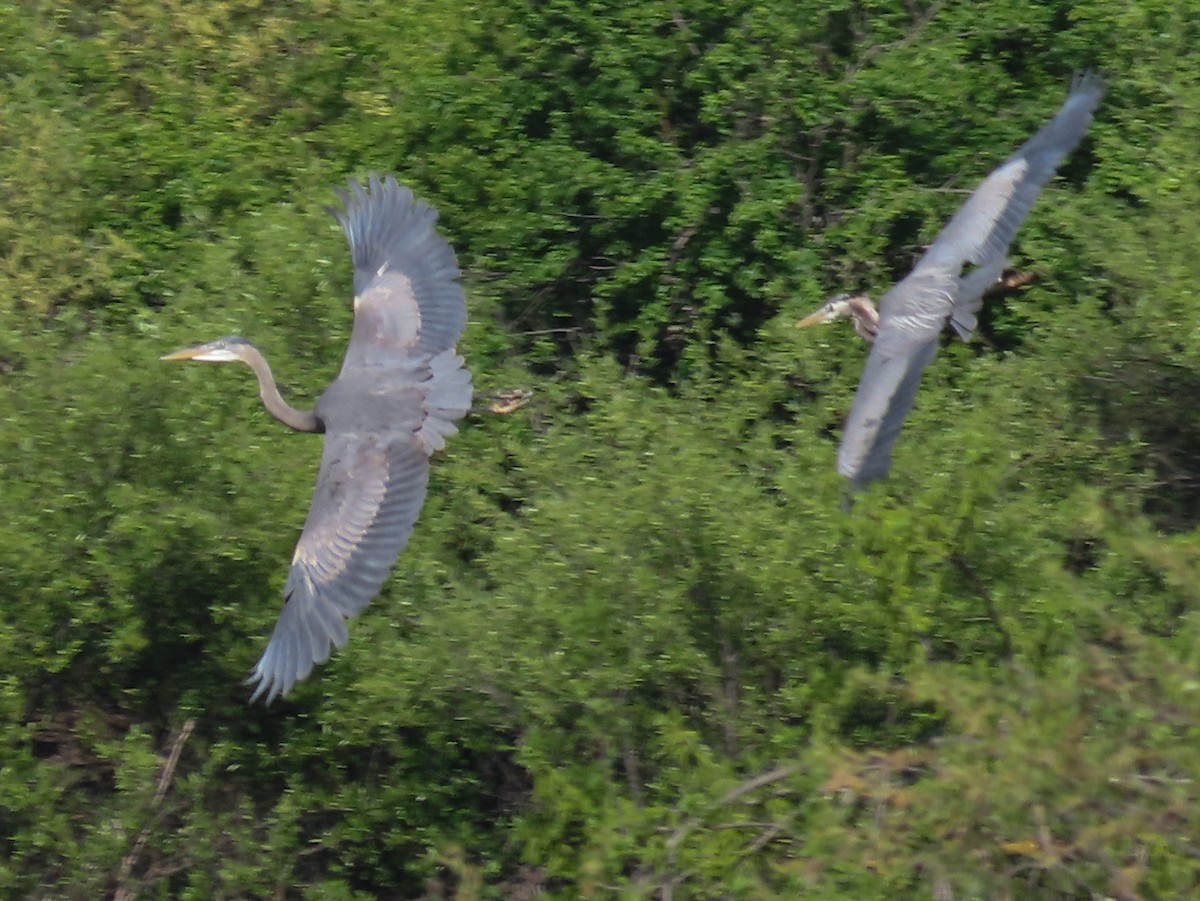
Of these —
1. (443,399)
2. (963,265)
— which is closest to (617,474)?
(443,399)

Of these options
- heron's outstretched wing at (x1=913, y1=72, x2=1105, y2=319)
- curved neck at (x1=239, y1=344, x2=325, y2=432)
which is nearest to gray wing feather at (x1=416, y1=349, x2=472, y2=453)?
curved neck at (x1=239, y1=344, x2=325, y2=432)

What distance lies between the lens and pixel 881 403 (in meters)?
7.82

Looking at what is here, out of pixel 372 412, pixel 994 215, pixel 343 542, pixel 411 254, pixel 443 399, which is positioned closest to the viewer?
pixel 343 542

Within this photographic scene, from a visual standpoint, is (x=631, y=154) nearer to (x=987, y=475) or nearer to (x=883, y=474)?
(x=883, y=474)

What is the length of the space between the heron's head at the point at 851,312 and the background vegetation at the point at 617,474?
0.11 meters

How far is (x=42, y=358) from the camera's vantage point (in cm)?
856

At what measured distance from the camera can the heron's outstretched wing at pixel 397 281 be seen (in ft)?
28.3

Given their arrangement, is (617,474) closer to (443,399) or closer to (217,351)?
(443,399)

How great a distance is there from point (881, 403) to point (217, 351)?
2.80 metres

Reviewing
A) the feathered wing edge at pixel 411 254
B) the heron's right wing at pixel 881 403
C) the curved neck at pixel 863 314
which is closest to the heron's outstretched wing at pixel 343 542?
the feathered wing edge at pixel 411 254

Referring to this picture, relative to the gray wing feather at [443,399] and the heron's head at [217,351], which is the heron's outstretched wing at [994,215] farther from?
the heron's head at [217,351]

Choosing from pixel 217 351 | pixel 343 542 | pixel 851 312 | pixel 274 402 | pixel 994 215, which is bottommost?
pixel 274 402

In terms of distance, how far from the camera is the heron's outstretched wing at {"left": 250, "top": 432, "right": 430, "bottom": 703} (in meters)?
7.46

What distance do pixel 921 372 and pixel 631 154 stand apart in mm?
2713
